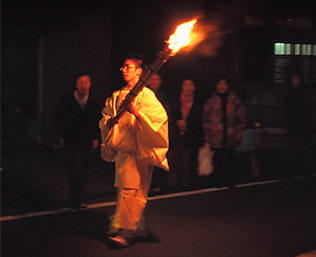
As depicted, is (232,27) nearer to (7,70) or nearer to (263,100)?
(263,100)

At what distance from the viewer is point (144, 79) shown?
5.22 metres

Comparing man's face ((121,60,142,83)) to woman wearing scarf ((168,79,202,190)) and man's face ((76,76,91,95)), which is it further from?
woman wearing scarf ((168,79,202,190))

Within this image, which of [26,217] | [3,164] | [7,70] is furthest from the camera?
[7,70]

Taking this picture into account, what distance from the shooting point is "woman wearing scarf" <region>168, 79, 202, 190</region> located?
8859mm

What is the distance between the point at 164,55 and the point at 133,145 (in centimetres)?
107

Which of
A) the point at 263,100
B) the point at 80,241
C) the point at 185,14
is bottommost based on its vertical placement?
the point at 80,241

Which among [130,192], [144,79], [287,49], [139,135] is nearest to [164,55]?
[144,79]

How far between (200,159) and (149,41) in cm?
567

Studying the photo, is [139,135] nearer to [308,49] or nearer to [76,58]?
[76,58]

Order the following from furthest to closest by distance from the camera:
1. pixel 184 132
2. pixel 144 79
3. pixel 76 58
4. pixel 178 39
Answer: pixel 76 58
pixel 184 132
pixel 144 79
pixel 178 39

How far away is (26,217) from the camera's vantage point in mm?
7012

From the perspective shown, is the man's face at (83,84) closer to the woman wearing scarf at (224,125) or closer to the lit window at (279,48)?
the woman wearing scarf at (224,125)

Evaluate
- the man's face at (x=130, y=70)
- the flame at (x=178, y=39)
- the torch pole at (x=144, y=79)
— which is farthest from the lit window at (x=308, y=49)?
the torch pole at (x=144, y=79)

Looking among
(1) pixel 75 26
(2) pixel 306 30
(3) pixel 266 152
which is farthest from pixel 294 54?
(1) pixel 75 26
